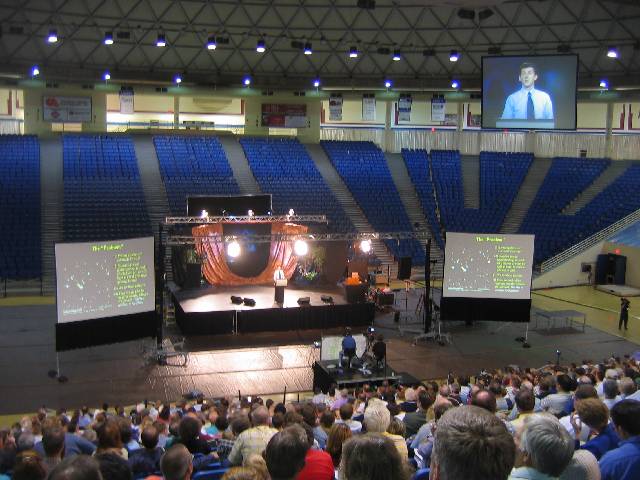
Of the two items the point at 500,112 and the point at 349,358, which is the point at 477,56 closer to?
the point at 500,112

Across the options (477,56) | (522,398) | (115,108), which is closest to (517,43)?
(477,56)

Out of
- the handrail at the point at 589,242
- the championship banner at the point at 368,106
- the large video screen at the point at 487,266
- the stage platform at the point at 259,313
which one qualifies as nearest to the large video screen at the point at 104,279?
the stage platform at the point at 259,313

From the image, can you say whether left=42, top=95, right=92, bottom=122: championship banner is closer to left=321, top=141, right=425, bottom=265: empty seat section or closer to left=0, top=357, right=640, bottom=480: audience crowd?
left=321, top=141, right=425, bottom=265: empty seat section

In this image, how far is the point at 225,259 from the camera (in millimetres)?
24188

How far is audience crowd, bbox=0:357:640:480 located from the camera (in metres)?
2.78

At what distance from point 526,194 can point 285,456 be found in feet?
106

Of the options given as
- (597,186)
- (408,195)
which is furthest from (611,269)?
(408,195)

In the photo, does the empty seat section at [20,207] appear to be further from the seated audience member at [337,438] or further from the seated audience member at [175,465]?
the seated audience member at [175,465]

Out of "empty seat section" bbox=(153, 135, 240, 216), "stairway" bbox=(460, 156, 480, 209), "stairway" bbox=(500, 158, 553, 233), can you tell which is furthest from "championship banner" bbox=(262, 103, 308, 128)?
"stairway" bbox=(500, 158, 553, 233)

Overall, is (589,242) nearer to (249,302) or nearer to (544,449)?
(249,302)

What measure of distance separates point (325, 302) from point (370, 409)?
1425 cm

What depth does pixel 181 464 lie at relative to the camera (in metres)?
4.48

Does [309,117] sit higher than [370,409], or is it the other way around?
[309,117]

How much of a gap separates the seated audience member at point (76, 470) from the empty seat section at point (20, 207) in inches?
914
